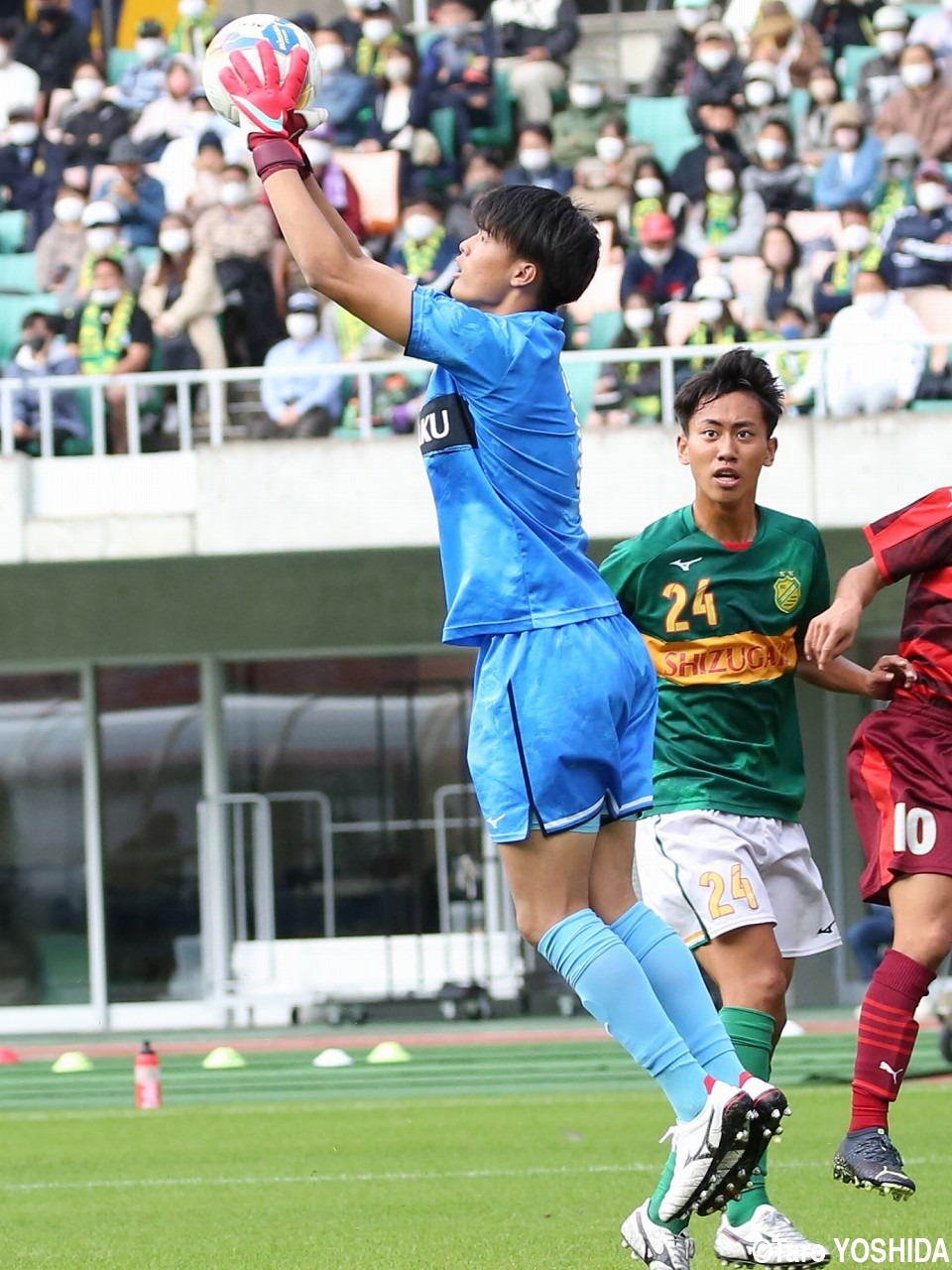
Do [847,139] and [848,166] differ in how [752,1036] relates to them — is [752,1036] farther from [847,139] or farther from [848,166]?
[847,139]

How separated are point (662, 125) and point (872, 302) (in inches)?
159

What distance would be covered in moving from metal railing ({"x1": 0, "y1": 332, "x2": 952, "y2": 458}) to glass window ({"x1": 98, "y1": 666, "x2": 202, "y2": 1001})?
2.63 metres

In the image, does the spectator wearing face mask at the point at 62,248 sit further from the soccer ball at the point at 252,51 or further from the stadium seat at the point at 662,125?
the soccer ball at the point at 252,51

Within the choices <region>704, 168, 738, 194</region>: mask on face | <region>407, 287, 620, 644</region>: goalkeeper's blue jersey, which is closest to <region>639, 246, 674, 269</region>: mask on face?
<region>704, 168, 738, 194</region>: mask on face

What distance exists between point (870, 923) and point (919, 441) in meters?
3.09

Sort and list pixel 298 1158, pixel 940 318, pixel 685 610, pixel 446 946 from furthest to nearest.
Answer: pixel 446 946, pixel 940 318, pixel 298 1158, pixel 685 610

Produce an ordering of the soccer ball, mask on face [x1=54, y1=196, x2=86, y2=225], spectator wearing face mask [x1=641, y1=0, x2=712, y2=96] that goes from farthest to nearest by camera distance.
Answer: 1. spectator wearing face mask [x1=641, y1=0, x2=712, y2=96]
2. mask on face [x1=54, y1=196, x2=86, y2=225]
3. the soccer ball

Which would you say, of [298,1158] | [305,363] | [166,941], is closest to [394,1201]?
[298,1158]

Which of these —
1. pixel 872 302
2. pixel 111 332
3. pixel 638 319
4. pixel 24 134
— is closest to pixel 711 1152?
pixel 872 302

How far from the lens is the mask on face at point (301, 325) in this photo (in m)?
15.9

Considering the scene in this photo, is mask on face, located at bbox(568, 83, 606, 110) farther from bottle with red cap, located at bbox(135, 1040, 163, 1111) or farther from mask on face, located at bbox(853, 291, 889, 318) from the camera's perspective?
bottle with red cap, located at bbox(135, 1040, 163, 1111)

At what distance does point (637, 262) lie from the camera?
631 inches

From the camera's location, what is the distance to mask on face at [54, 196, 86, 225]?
17.9 m

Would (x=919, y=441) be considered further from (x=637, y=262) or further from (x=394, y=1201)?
(x=394, y=1201)
